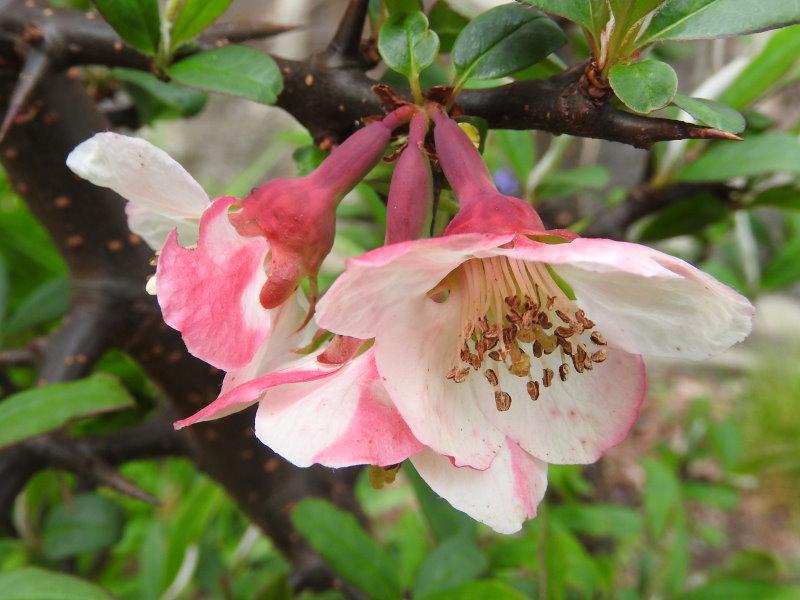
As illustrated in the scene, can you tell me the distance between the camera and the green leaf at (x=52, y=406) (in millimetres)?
597

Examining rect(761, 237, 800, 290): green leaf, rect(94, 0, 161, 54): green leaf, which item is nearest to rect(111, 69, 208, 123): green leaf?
rect(94, 0, 161, 54): green leaf

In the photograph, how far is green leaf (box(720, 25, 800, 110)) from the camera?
2.40 feet

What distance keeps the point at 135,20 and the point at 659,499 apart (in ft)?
3.26

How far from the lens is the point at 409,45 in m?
0.43

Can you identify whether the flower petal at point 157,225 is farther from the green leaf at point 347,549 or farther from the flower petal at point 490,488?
the green leaf at point 347,549

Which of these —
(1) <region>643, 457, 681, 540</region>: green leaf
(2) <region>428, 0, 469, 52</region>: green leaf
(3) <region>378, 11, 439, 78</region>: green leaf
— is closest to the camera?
(3) <region>378, 11, 439, 78</region>: green leaf

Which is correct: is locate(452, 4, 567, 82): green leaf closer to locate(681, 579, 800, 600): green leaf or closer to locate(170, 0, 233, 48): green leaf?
locate(170, 0, 233, 48): green leaf

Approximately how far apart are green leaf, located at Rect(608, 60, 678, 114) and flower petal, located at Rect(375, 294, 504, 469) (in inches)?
6.0

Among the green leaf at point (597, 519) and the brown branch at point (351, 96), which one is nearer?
the brown branch at point (351, 96)

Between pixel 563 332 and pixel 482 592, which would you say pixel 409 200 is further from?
pixel 482 592

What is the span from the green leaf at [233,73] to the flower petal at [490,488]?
0.25m

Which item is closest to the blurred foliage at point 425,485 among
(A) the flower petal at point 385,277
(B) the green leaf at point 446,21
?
(B) the green leaf at point 446,21

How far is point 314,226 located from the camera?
40 centimetres

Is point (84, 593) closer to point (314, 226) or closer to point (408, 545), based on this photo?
point (314, 226)
